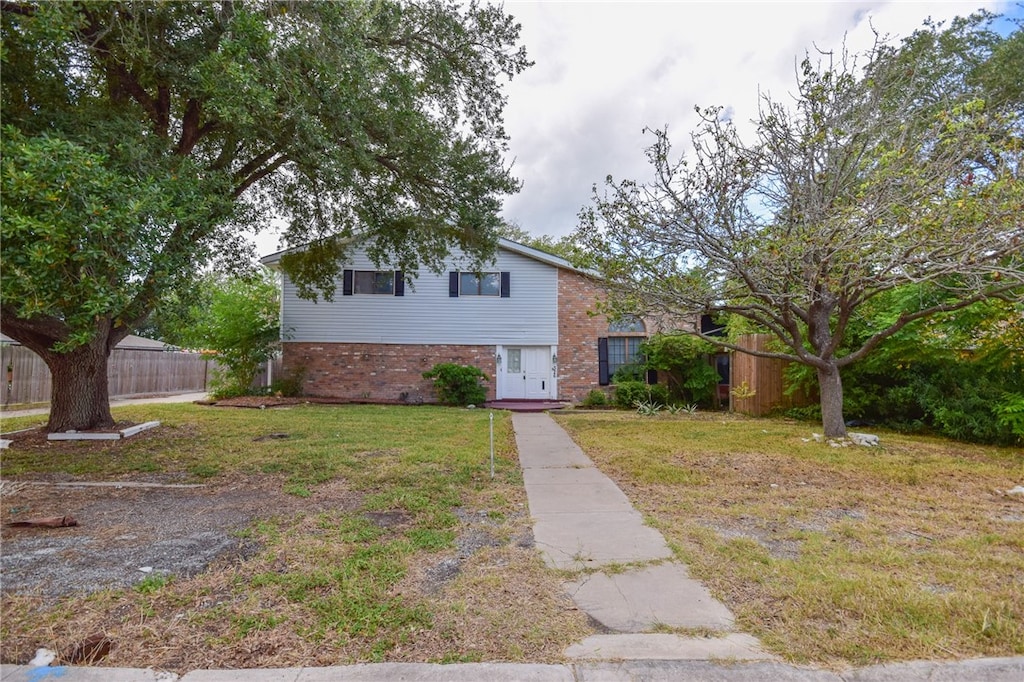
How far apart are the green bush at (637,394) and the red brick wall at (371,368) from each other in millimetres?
3884

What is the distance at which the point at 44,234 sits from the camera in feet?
12.5

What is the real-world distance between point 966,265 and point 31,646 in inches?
360

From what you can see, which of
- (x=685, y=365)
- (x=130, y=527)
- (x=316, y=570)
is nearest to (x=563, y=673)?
(x=316, y=570)

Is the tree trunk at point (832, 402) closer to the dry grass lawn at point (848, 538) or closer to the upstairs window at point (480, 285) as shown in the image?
the dry grass lawn at point (848, 538)

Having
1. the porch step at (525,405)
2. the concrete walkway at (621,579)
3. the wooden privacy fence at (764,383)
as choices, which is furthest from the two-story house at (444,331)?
the concrete walkway at (621,579)

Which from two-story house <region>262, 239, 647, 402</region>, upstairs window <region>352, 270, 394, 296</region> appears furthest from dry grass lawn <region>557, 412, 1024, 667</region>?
upstairs window <region>352, 270, 394, 296</region>

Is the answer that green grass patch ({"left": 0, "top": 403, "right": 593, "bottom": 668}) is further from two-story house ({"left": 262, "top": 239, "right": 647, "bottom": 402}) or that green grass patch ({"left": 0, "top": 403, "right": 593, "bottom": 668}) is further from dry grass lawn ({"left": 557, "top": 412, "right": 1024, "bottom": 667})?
two-story house ({"left": 262, "top": 239, "right": 647, "bottom": 402})

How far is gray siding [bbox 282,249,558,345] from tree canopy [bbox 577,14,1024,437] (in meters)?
6.28

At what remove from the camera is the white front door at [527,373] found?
1614 cm

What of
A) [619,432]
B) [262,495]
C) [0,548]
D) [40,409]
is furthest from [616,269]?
[40,409]

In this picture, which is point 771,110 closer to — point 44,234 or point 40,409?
point 44,234

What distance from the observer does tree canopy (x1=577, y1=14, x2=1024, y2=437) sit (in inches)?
250

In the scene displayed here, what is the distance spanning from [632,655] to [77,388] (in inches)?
399

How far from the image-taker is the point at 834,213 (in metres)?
7.16
